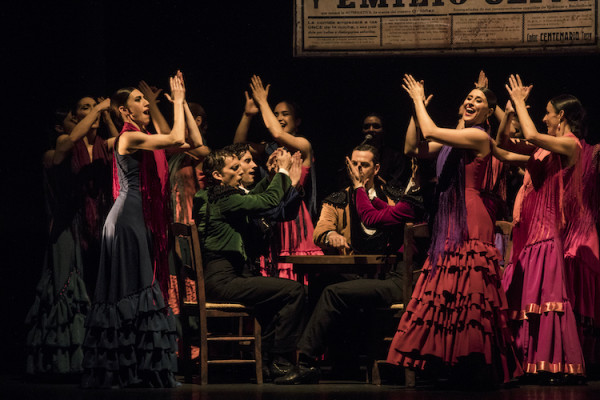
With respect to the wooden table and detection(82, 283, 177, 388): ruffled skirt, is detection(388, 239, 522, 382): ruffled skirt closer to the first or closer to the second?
the wooden table

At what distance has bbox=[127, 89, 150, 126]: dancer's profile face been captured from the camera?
506cm

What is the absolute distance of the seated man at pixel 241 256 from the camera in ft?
16.8

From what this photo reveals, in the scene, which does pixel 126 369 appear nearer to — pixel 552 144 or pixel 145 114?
pixel 145 114

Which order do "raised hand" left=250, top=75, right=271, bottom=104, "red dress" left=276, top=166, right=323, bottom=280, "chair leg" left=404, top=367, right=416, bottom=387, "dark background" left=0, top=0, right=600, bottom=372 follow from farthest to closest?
"dark background" left=0, top=0, right=600, bottom=372
"raised hand" left=250, top=75, right=271, bottom=104
"red dress" left=276, top=166, right=323, bottom=280
"chair leg" left=404, top=367, right=416, bottom=387

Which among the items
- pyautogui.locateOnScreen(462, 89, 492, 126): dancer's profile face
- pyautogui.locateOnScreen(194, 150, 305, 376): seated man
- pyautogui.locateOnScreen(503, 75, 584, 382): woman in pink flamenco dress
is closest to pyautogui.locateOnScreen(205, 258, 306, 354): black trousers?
pyautogui.locateOnScreen(194, 150, 305, 376): seated man

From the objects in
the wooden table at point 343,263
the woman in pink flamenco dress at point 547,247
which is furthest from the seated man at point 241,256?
the woman in pink flamenco dress at point 547,247

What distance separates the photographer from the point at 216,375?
573 cm

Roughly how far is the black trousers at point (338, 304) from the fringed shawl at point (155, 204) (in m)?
0.80

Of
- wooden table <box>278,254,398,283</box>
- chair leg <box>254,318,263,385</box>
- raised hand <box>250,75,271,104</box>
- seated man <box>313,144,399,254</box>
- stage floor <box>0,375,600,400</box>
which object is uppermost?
raised hand <box>250,75,271,104</box>

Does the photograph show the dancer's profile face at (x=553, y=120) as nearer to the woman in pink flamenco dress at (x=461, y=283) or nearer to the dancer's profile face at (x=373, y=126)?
the woman in pink flamenco dress at (x=461, y=283)

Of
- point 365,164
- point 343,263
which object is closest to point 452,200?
point 343,263

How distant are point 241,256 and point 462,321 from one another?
4.32 feet

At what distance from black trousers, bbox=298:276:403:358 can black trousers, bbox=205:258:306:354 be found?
0.26 ft

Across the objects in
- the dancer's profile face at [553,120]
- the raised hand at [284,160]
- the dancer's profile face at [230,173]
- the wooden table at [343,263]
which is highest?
the dancer's profile face at [553,120]
